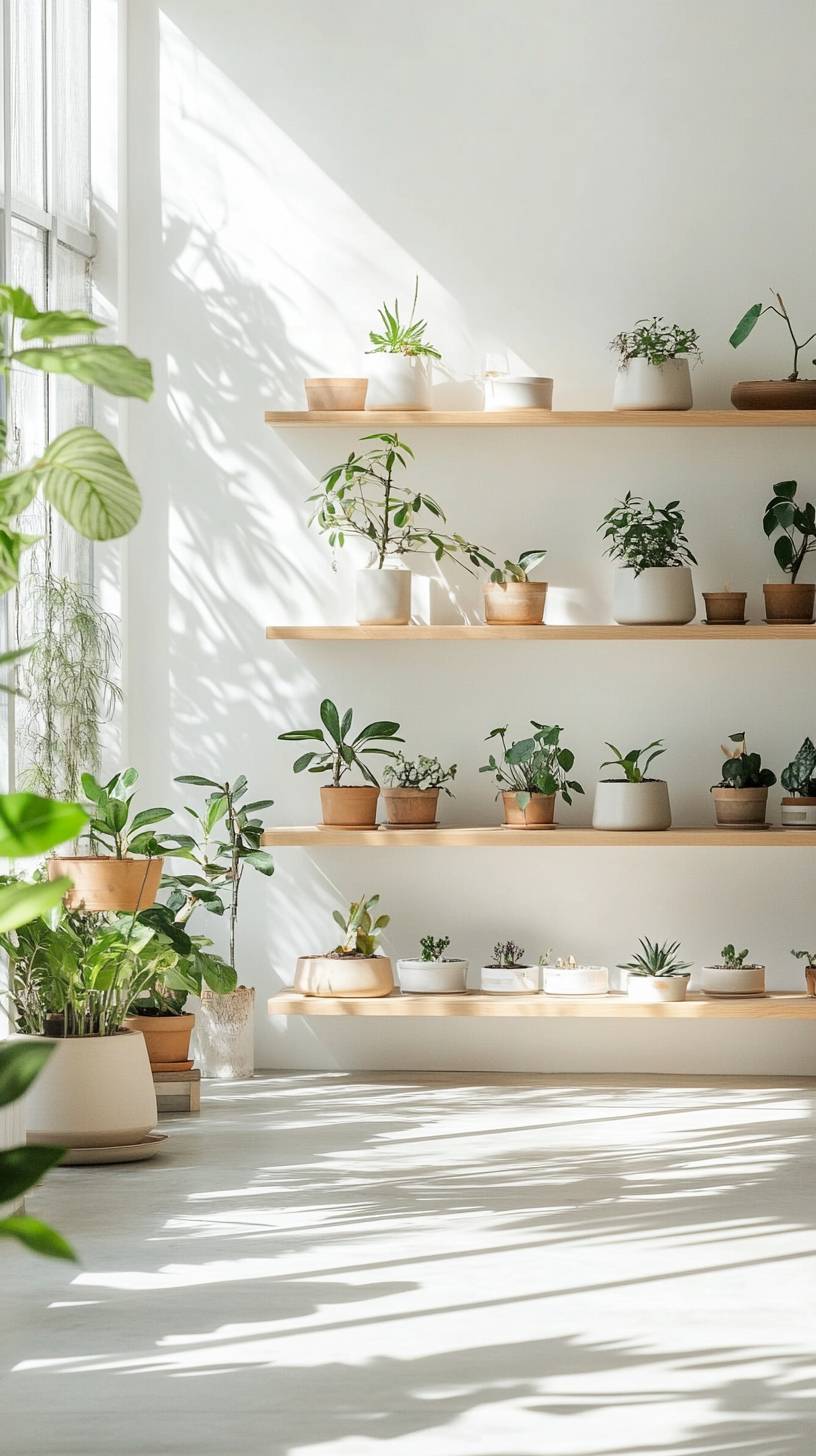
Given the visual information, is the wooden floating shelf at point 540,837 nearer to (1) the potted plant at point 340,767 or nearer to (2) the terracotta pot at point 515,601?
(1) the potted plant at point 340,767

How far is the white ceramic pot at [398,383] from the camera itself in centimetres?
529

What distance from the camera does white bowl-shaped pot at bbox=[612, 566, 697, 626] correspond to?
16.9 feet

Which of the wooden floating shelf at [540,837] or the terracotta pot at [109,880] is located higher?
the wooden floating shelf at [540,837]

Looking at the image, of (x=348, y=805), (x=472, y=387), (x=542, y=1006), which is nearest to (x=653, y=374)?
(x=472, y=387)

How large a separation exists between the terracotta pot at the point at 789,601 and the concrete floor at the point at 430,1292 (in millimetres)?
1614

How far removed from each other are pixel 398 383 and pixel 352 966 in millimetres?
1935

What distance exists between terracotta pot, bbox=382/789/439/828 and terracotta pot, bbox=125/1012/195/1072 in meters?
0.98

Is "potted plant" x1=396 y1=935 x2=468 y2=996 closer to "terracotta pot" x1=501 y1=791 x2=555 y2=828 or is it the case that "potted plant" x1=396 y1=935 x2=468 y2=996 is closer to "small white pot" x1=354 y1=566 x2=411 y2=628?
"terracotta pot" x1=501 y1=791 x2=555 y2=828

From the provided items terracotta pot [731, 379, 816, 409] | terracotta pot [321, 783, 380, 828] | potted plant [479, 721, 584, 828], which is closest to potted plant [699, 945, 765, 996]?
potted plant [479, 721, 584, 828]

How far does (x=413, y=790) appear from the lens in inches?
205

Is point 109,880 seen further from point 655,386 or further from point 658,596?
point 655,386

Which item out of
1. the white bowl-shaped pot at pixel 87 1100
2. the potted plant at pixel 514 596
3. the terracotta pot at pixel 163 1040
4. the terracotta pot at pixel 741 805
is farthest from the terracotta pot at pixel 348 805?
the white bowl-shaped pot at pixel 87 1100

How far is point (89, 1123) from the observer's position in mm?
3990

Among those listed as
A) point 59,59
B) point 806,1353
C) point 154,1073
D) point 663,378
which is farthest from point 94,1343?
point 59,59
